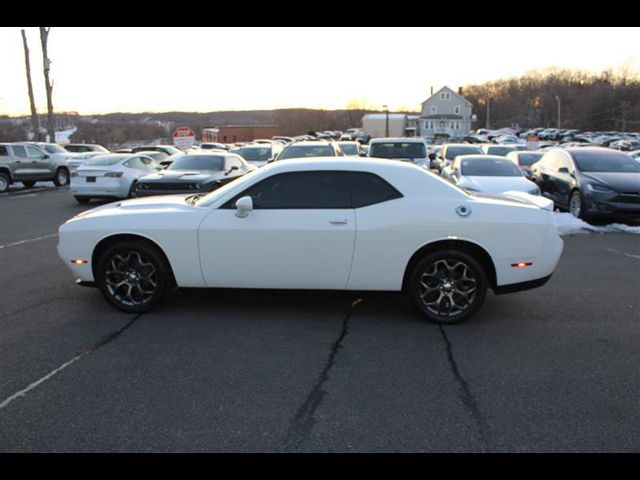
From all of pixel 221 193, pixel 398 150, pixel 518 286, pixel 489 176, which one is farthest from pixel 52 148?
pixel 518 286

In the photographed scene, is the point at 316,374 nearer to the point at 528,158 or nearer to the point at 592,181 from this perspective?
the point at 592,181

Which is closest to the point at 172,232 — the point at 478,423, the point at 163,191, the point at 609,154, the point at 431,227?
the point at 431,227

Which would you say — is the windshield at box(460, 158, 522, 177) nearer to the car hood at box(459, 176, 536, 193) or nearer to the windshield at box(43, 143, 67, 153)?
the car hood at box(459, 176, 536, 193)

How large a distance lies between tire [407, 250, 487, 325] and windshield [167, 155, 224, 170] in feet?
26.9

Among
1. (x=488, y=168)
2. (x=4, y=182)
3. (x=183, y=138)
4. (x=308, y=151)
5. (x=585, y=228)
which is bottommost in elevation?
(x=585, y=228)

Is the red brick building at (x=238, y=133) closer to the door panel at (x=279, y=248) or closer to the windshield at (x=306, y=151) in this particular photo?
the windshield at (x=306, y=151)

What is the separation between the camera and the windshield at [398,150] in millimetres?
13633

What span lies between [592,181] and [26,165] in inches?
725

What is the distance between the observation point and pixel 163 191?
10.6 m

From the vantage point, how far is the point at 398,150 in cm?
1373

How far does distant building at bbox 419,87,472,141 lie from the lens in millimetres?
88938

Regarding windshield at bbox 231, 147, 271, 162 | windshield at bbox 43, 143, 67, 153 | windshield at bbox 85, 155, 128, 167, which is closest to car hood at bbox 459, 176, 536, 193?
windshield at bbox 231, 147, 271, 162

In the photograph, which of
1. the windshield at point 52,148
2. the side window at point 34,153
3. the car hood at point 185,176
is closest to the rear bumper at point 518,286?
the car hood at point 185,176
